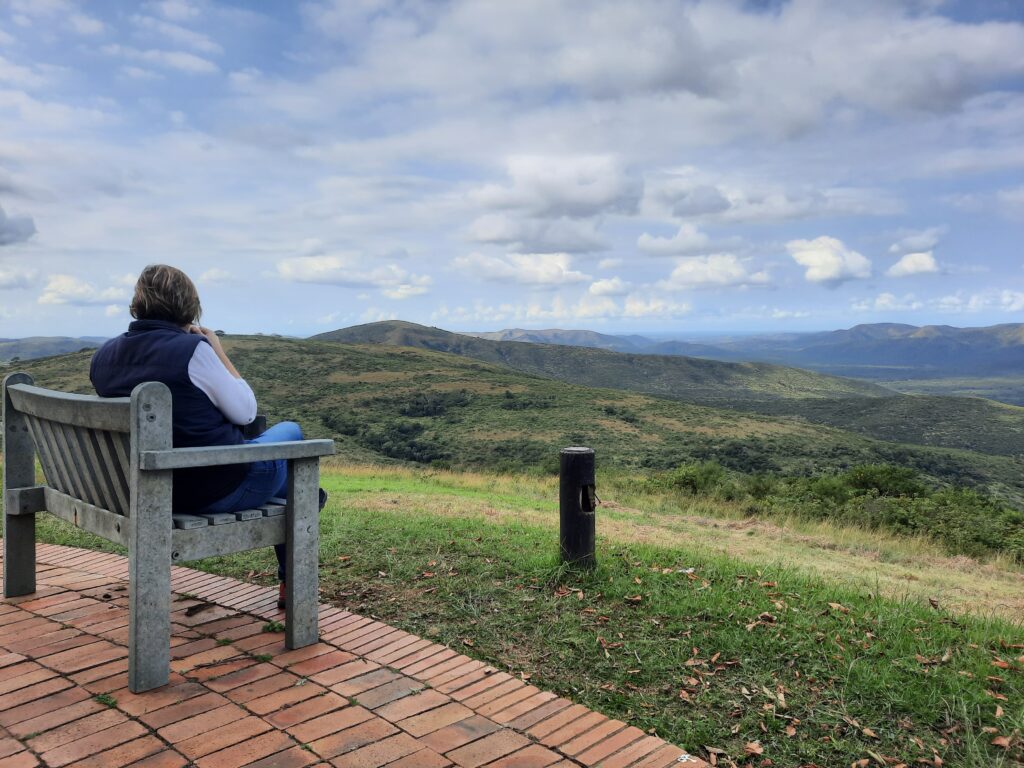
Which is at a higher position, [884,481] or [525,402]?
[884,481]

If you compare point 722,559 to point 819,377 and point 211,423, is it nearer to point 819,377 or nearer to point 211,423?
point 211,423

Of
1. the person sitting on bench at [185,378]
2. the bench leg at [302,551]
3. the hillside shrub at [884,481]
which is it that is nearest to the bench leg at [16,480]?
the person sitting on bench at [185,378]

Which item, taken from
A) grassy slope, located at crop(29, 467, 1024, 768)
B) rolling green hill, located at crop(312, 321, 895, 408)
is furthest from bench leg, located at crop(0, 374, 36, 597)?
rolling green hill, located at crop(312, 321, 895, 408)

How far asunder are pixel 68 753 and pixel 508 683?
5.23ft

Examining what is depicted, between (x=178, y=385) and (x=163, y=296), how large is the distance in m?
0.40

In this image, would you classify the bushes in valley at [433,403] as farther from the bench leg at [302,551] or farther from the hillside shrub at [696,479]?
the bench leg at [302,551]

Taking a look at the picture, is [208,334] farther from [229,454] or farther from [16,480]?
[16,480]

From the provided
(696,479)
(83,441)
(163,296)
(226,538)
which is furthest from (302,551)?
(696,479)

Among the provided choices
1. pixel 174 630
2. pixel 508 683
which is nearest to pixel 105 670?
pixel 174 630

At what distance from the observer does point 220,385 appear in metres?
3.12

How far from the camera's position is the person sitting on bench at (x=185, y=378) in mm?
3045

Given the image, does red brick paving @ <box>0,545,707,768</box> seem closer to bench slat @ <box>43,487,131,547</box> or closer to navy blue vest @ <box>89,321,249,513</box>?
bench slat @ <box>43,487,131,547</box>

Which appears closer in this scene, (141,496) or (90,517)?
(141,496)

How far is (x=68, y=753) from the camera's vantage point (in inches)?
95.5
